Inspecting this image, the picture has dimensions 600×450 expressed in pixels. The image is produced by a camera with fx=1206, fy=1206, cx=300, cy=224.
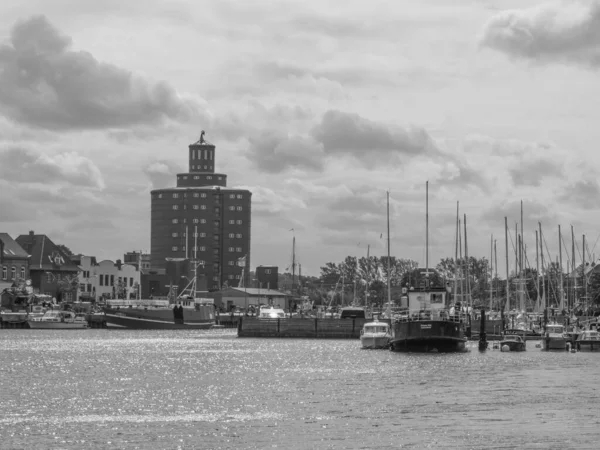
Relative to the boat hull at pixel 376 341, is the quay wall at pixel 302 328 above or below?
above

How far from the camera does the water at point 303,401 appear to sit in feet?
173

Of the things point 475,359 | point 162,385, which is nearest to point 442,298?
point 475,359

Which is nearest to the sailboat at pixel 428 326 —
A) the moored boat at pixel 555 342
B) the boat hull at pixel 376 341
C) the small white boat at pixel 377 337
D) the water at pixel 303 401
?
the water at pixel 303 401

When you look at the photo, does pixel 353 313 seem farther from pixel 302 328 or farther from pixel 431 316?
pixel 431 316

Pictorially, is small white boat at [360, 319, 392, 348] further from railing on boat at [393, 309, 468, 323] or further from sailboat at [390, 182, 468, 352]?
railing on boat at [393, 309, 468, 323]

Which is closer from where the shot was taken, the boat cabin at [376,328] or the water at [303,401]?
the water at [303,401]

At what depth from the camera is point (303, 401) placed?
229 ft

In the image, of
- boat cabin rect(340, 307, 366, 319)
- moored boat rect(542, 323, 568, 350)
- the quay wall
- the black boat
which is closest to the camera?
the black boat

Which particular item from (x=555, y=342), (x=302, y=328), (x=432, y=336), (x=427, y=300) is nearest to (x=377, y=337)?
(x=427, y=300)

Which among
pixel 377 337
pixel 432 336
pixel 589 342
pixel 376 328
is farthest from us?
pixel 376 328

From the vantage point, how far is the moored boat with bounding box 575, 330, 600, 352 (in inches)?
4865

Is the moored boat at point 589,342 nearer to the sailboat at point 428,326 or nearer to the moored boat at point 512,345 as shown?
the moored boat at point 512,345

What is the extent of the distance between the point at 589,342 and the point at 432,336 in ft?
67.9

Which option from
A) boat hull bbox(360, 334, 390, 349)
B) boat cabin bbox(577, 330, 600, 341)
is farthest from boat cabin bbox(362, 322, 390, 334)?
boat cabin bbox(577, 330, 600, 341)
